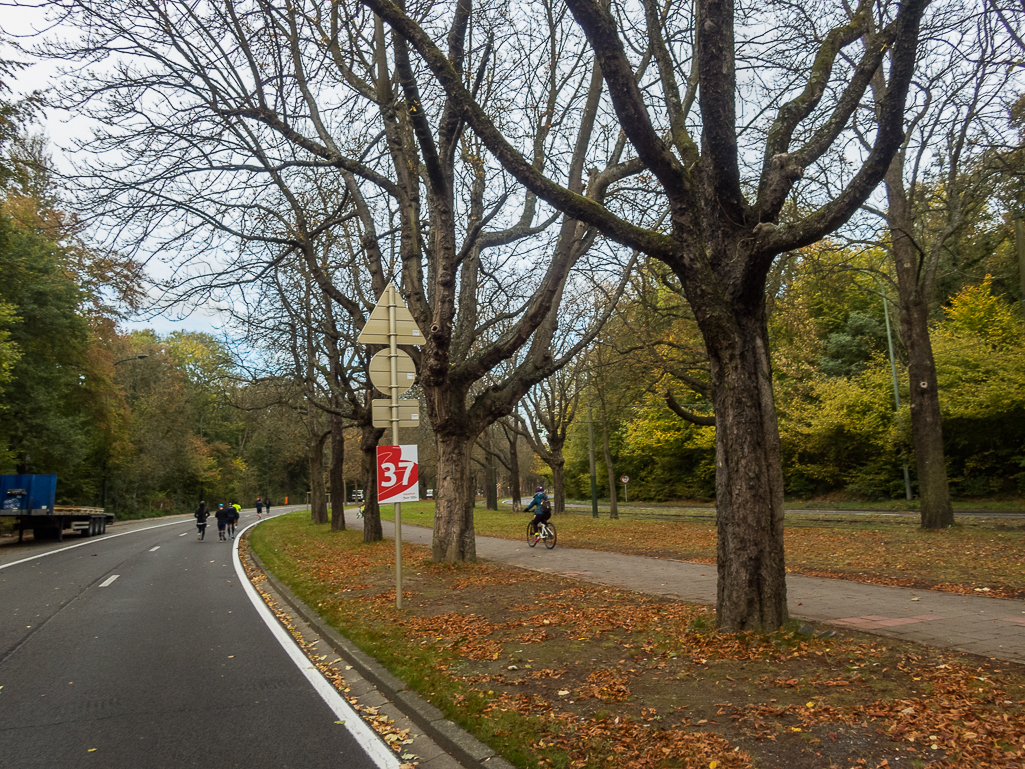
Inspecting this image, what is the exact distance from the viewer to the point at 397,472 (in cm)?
907

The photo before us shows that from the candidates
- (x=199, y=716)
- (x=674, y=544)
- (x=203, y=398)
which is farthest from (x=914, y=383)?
(x=203, y=398)

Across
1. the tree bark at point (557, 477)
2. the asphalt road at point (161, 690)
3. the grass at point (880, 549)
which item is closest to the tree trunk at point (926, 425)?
the grass at point (880, 549)

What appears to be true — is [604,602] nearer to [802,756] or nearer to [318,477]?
[802,756]

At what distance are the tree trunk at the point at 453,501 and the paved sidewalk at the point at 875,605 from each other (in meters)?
1.52

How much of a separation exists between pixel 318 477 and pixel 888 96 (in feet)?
96.7

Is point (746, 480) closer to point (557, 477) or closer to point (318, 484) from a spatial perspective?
point (318, 484)

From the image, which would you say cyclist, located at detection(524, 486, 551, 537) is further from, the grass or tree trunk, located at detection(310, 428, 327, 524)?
tree trunk, located at detection(310, 428, 327, 524)

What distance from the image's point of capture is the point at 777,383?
1331 inches

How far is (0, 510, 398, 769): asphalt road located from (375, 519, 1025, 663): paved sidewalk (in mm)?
5017

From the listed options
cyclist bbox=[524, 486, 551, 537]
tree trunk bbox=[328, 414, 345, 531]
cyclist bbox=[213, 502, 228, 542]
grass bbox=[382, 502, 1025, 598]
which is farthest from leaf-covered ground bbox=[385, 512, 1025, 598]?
cyclist bbox=[213, 502, 228, 542]

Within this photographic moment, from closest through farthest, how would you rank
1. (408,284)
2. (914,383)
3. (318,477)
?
(408,284) < (914,383) < (318,477)

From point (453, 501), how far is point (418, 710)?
7916 mm

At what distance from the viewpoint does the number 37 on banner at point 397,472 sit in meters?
8.98

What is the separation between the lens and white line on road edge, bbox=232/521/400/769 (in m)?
4.58
